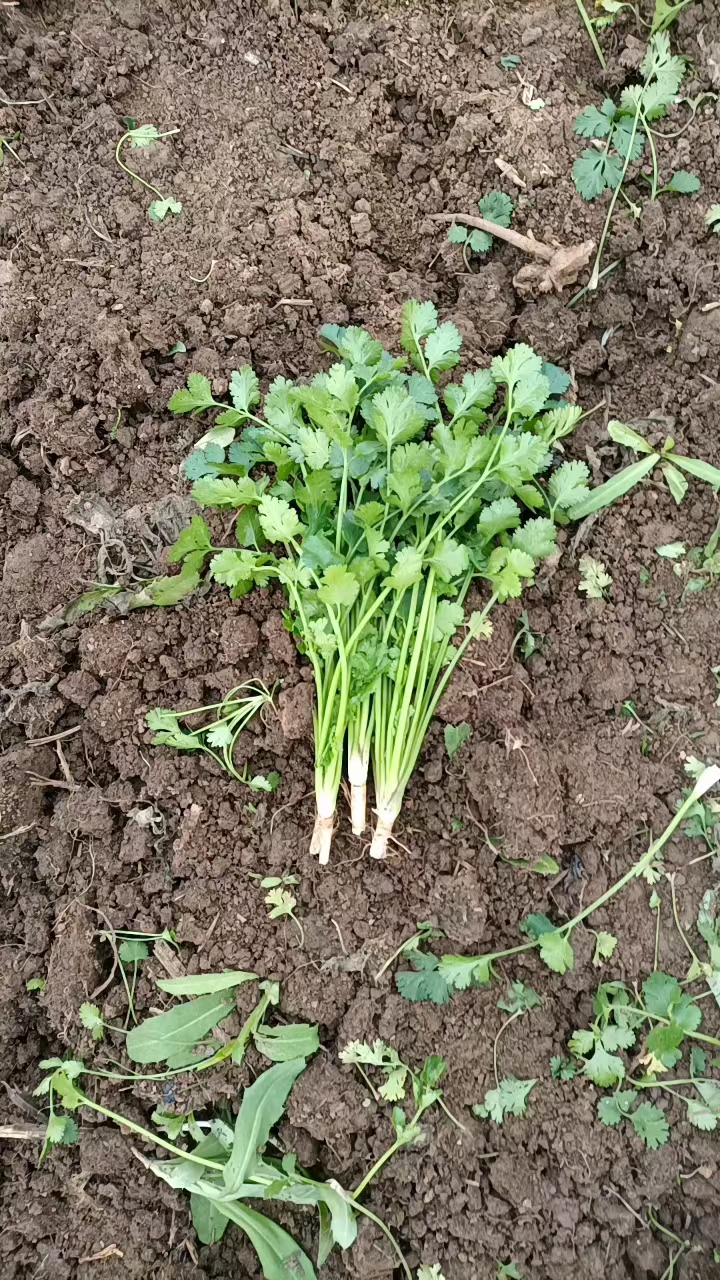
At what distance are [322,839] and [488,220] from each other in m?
1.64

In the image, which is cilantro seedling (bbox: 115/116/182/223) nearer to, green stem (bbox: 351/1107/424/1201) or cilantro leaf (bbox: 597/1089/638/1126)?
green stem (bbox: 351/1107/424/1201)

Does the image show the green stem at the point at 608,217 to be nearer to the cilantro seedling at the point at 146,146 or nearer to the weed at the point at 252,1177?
the cilantro seedling at the point at 146,146

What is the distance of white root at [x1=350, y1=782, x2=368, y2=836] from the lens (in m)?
1.90

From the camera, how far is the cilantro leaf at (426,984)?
1.84m

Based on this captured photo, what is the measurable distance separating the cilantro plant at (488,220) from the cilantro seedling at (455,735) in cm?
122

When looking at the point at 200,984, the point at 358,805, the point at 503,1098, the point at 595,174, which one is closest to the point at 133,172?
the point at 595,174

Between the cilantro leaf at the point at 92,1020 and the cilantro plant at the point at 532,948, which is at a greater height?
the cilantro plant at the point at 532,948

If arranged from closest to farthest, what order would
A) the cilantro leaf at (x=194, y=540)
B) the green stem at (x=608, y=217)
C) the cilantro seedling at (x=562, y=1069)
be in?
the cilantro seedling at (x=562, y=1069)
the cilantro leaf at (x=194, y=540)
the green stem at (x=608, y=217)

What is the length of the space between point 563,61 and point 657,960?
232 centimetres

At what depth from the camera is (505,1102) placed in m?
1.81

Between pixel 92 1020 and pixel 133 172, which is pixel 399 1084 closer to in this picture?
pixel 92 1020

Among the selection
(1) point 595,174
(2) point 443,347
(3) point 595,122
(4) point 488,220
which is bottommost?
(2) point 443,347

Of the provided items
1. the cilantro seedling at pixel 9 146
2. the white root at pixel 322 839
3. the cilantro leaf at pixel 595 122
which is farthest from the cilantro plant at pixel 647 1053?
the cilantro seedling at pixel 9 146

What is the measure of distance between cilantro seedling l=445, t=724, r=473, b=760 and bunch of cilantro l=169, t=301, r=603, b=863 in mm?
78
